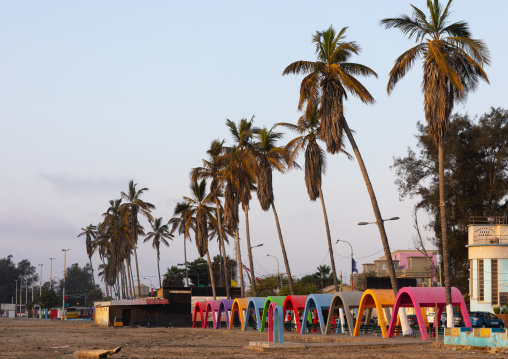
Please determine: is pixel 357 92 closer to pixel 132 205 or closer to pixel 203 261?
pixel 132 205

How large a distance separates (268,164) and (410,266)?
51880mm

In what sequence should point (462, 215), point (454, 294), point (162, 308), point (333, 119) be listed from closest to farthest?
point (454, 294) < point (333, 119) < point (462, 215) < point (162, 308)

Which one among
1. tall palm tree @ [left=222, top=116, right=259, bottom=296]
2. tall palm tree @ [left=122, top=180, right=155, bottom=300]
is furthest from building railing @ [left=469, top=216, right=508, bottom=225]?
tall palm tree @ [left=122, top=180, right=155, bottom=300]

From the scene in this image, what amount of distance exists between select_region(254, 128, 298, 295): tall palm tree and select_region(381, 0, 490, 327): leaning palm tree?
21.9 m

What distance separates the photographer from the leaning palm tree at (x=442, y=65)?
31.7m

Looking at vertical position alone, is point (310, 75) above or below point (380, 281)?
above

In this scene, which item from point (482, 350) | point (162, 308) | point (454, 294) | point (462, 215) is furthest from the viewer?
point (162, 308)

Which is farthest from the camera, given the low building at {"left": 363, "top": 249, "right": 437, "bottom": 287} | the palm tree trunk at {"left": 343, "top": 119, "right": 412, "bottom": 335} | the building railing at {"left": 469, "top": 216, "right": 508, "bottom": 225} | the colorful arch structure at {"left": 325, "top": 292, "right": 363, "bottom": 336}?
the low building at {"left": 363, "top": 249, "right": 437, "bottom": 287}

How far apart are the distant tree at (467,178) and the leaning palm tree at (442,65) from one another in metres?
31.6

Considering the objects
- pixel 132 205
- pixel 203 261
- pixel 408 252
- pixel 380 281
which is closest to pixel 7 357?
pixel 380 281

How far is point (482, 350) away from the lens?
2480cm

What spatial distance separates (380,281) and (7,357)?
46.4m

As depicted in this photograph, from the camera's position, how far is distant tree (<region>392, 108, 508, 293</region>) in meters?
63.4

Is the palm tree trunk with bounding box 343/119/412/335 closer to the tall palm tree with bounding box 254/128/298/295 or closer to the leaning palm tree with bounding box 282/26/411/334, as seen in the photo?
the leaning palm tree with bounding box 282/26/411/334
